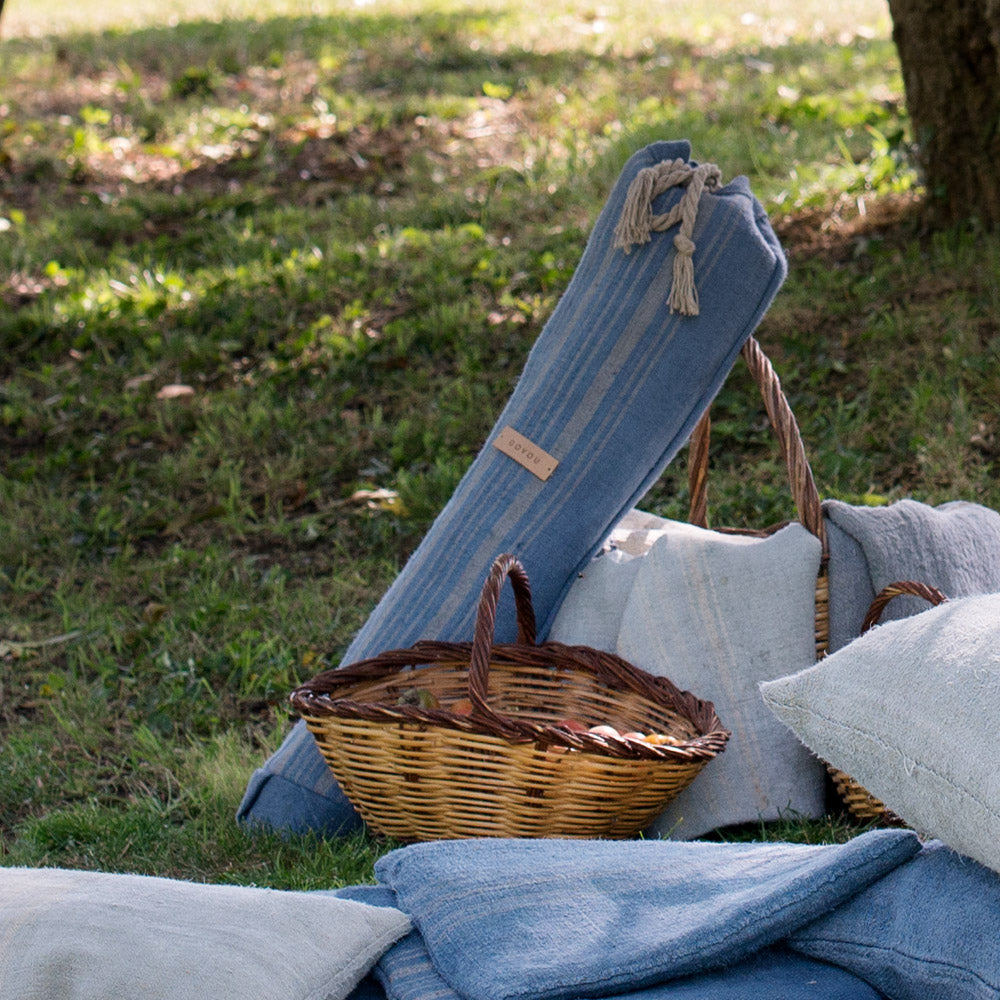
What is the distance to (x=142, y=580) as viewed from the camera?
3.98m

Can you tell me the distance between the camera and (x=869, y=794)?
2.33 meters

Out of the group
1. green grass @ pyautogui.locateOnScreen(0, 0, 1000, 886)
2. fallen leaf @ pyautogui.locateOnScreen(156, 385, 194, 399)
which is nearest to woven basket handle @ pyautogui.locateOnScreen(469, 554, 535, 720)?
green grass @ pyautogui.locateOnScreen(0, 0, 1000, 886)

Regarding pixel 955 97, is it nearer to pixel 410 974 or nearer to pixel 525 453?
pixel 525 453

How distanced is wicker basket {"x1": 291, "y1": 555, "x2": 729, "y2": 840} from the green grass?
0.71ft

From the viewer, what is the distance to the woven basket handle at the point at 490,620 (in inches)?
88.4

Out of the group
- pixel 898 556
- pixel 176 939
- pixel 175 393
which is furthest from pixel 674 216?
pixel 175 393

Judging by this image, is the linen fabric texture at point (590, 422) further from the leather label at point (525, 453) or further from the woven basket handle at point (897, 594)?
the woven basket handle at point (897, 594)

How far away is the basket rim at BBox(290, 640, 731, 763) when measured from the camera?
219 centimetres

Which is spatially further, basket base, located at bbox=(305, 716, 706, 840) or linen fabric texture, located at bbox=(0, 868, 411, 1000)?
basket base, located at bbox=(305, 716, 706, 840)

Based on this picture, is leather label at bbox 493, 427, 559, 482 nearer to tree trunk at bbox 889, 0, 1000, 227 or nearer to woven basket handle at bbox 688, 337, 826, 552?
woven basket handle at bbox 688, 337, 826, 552

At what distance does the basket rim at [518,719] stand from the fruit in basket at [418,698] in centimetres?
5

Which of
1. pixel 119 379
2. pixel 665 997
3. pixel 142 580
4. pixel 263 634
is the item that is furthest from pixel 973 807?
pixel 119 379

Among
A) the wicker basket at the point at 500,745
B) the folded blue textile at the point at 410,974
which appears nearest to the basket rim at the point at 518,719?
the wicker basket at the point at 500,745

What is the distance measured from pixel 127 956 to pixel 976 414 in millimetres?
3216
